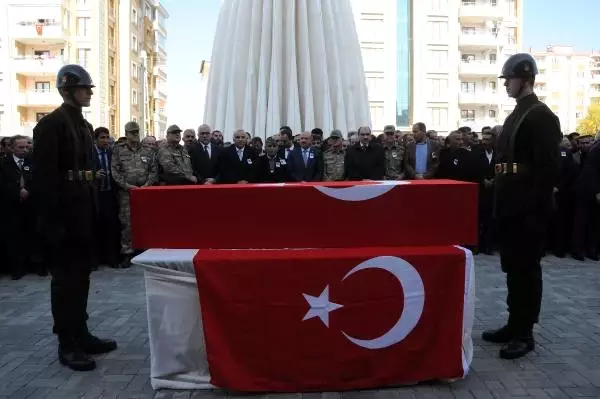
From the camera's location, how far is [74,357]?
15.1 ft

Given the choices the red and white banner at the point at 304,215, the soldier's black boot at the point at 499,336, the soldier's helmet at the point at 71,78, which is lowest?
the soldier's black boot at the point at 499,336

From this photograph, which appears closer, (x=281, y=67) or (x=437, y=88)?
(x=281, y=67)

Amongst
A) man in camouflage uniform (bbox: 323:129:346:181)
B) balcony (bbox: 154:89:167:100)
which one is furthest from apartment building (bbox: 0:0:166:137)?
man in camouflage uniform (bbox: 323:129:346:181)

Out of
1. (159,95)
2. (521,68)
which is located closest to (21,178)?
(521,68)

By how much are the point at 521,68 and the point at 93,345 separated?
14.3 ft

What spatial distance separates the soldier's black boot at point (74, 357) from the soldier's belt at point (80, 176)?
4.32 feet

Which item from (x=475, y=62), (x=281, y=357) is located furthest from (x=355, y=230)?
(x=475, y=62)

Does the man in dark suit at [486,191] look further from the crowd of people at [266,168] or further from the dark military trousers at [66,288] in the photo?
the dark military trousers at [66,288]

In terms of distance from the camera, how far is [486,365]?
4.64 metres

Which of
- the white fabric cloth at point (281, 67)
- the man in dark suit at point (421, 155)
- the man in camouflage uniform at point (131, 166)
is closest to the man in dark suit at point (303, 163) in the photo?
the white fabric cloth at point (281, 67)

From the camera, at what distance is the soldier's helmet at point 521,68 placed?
15.9ft

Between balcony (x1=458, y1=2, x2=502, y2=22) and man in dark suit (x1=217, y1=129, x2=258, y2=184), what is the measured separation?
51.4 m

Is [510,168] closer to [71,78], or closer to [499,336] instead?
[499,336]

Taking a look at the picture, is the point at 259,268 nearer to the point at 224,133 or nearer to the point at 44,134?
the point at 44,134
